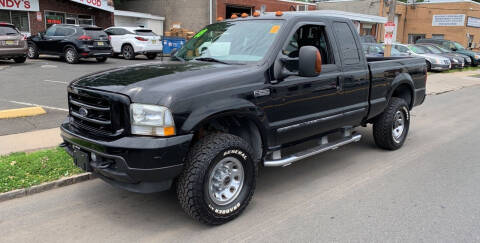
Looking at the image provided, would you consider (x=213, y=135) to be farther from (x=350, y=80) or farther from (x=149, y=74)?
(x=350, y=80)

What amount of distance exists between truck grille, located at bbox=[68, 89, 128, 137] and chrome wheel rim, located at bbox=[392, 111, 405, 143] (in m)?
4.44

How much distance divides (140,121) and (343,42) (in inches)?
119

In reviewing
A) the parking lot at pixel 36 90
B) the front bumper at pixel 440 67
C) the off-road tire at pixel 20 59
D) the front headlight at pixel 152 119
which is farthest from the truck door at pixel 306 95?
the front bumper at pixel 440 67

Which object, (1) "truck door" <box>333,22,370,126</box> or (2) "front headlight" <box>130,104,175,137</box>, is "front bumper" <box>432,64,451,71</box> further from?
(2) "front headlight" <box>130,104,175,137</box>

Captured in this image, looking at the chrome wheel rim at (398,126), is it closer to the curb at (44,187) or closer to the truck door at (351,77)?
the truck door at (351,77)

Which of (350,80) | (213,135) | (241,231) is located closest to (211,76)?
(213,135)

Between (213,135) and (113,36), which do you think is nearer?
(213,135)

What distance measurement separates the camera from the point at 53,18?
2291 cm

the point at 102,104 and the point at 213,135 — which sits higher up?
the point at 102,104

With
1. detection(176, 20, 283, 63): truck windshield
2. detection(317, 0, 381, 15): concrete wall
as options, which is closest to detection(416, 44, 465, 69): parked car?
detection(317, 0, 381, 15): concrete wall

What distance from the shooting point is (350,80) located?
5051 millimetres

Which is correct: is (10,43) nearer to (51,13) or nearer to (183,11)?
(51,13)

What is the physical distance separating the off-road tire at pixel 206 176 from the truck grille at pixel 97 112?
0.69 meters

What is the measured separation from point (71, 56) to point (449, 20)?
38.9 m
